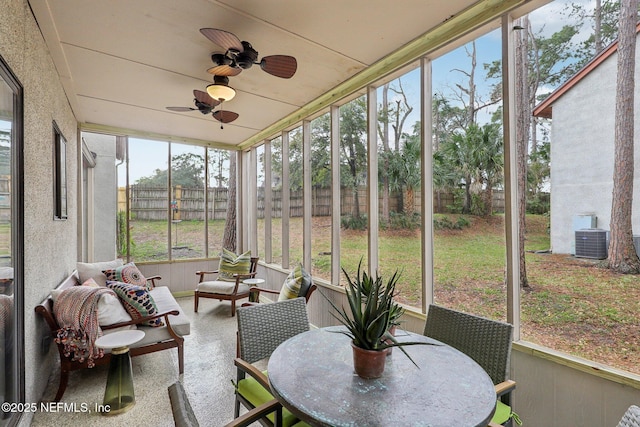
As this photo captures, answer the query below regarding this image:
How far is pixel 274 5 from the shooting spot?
6.69ft

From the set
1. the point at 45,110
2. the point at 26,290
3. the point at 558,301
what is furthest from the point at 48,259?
the point at 558,301

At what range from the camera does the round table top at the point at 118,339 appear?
225 cm

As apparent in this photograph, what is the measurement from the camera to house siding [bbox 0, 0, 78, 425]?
71.7 inches

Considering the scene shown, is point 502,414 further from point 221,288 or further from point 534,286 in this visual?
point 221,288

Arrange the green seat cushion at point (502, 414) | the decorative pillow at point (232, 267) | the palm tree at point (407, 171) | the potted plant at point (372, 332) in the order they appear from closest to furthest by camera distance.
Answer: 1. the potted plant at point (372, 332)
2. the green seat cushion at point (502, 414)
3. the palm tree at point (407, 171)
4. the decorative pillow at point (232, 267)

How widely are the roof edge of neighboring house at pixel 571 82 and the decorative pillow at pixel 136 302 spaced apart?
3.36m

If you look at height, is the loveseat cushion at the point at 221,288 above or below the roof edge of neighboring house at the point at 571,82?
below

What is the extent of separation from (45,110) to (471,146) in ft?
11.0

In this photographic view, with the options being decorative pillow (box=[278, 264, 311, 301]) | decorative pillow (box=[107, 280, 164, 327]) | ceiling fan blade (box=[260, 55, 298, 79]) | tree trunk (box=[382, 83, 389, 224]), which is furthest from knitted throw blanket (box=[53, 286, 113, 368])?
tree trunk (box=[382, 83, 389, 224])

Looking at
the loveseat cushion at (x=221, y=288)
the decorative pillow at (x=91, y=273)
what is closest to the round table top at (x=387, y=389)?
the loveseat cushion at (x=221, y=288)

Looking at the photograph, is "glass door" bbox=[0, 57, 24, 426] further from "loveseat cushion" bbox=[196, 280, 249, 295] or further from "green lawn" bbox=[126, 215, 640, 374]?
"green lawn" bbox=[126, 215, 640, 374]

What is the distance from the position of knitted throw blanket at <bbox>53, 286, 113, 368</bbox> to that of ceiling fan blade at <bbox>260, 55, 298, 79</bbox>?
2241 millimetres

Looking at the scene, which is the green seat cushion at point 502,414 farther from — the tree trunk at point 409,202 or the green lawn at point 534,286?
the tree trunk at point 409,202

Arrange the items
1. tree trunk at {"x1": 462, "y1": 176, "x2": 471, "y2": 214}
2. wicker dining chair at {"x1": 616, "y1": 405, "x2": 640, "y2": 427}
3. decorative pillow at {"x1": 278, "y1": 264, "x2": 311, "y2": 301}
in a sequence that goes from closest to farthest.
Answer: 1. wicker dining chair at {"x1": 616, "y1": 405, "x2": 640, "y2": 427}
2. tree trunk at {"x1": 462, "y1": 176, "x2": 471, "y2": 214}
3. decorative pillow at {"x1": 278, "y1": 264, "x2": 311, "y2": 301}
